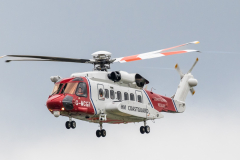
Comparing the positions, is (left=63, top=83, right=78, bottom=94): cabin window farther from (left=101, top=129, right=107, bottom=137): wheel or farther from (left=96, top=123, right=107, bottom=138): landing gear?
(left=101, top=129, right=107, bottom=137): wheel

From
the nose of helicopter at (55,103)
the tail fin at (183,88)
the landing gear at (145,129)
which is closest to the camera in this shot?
the nose of helicopter at (55,103)

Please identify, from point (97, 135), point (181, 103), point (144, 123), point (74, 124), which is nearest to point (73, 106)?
point (74, 124)

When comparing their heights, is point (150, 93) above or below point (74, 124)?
above

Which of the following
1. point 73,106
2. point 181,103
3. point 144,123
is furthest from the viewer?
point 181,103

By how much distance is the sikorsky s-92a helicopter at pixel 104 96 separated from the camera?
29.3 meters

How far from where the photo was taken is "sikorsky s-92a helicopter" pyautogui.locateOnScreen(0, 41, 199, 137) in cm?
2930

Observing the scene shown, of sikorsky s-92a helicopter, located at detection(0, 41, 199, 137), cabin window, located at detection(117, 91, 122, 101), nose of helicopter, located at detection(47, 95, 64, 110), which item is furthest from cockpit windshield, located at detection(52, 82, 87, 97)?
cabin window, located at detection(117, 91, 122, 101)

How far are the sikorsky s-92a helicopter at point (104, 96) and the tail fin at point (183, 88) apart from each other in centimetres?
208

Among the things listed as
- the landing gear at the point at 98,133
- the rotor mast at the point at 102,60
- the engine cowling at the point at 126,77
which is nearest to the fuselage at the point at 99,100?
the engine cowling at the point at 126,77

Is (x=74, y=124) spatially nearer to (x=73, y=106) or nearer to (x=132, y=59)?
(x=73, y=106)

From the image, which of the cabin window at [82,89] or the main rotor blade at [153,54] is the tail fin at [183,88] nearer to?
the main rotor blade at [153,54]

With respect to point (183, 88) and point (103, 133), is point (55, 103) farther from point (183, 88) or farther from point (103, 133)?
point (183, 88)

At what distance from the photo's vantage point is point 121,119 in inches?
1284

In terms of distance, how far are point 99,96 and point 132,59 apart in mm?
3055
